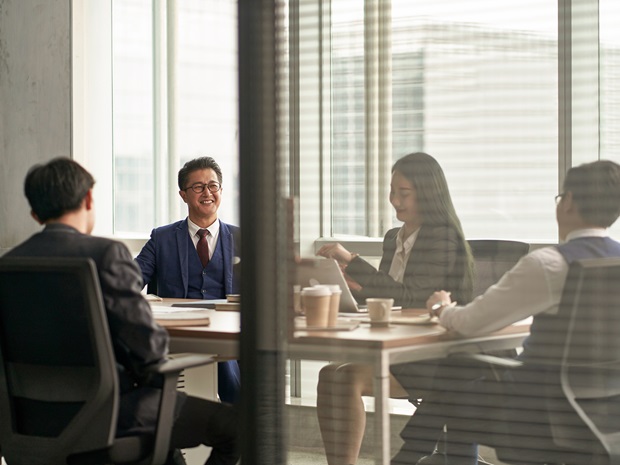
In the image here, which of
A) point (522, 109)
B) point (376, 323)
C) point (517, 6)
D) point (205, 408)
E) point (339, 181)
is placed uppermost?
point (517, 6)

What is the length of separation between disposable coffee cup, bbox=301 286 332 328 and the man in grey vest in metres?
0.15

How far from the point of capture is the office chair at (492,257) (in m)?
1.47

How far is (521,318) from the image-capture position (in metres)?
1.48

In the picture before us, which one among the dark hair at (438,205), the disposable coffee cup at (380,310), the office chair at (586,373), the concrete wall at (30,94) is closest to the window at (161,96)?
the concrete wall at (30,94)

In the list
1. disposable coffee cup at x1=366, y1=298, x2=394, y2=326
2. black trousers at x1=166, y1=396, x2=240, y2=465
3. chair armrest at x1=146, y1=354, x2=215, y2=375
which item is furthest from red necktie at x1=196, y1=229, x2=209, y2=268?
disposable coffee cup at x1=366, y1=298, x2=394, y2=326

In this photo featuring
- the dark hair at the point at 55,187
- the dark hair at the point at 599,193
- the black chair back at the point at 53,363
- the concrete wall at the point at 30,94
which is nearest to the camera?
the dark hair at the point at 599,193

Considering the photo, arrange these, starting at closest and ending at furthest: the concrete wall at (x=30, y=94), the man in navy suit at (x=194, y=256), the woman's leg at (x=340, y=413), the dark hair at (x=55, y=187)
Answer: the woman's leg at (x=340, y=413) < the dark hair at (x=55, y=187) < the man in navy suit at (x=194, y=256) < the concrete wall at (x=30, y=94)

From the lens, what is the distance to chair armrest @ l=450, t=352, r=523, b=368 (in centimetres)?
149

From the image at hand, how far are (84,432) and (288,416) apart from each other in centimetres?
84

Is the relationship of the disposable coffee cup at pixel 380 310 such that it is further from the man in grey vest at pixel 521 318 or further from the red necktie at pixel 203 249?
the red necktie at pixel 203 249

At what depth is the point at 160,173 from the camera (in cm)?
589

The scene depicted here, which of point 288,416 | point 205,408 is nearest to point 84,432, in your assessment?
point 205,408

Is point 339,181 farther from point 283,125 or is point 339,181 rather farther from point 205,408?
point 205,408

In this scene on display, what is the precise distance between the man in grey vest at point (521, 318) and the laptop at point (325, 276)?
0.13 m
